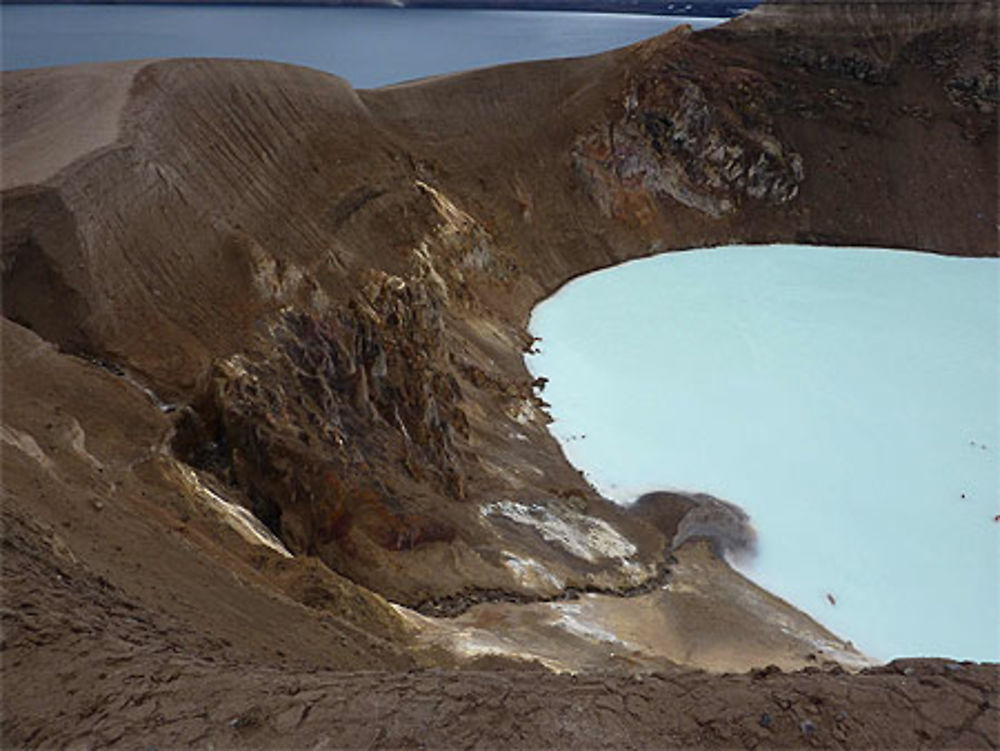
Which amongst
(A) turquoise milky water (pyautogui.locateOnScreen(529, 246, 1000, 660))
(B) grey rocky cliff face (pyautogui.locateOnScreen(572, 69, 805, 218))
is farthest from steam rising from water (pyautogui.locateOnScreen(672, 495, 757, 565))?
(B) grey rocky cliff face (pyautogui.locateOnScreen(572, 69, 805, 218))

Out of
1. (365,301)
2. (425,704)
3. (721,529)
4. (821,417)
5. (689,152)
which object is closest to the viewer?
(425,704)

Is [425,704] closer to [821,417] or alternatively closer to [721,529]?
[721,529]

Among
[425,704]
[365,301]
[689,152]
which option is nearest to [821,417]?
[365,301]

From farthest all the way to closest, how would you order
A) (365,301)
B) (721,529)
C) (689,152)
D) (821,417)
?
(689,152)
(821,417)
(365,301)
(721,529)

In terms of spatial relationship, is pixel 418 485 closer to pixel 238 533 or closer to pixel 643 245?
pixel 238 533

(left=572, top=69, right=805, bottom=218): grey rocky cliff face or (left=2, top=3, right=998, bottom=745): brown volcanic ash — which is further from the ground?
(left=572, top=69, right=805, bottom=218): grey rocky cliff face

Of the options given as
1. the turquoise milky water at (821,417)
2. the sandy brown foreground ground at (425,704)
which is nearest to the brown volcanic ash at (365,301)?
the sandy brown foreground ground at (425,704)

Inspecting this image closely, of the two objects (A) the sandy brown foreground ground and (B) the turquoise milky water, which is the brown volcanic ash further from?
(B) the turquoise milky water
